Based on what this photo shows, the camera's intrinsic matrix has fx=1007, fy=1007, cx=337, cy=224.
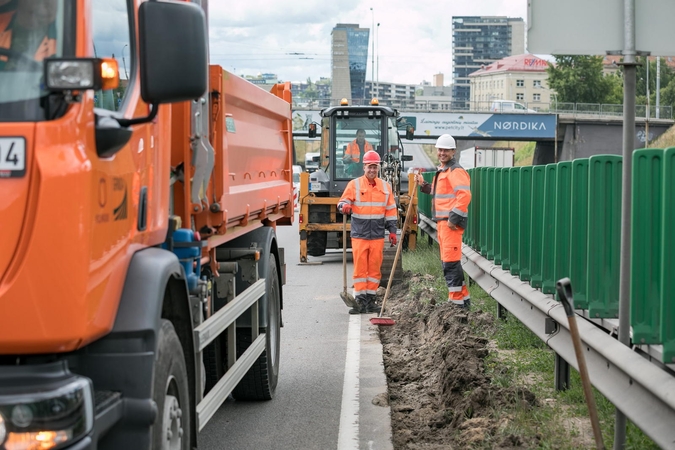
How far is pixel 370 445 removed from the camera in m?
6.13

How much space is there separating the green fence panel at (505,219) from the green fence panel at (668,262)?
489 cm

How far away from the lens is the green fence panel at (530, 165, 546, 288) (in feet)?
26.5

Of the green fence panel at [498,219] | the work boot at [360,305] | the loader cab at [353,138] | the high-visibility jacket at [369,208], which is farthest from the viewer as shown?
the loader cab at [353,138]

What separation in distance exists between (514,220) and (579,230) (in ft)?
9.18

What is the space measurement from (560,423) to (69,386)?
369 centimetres

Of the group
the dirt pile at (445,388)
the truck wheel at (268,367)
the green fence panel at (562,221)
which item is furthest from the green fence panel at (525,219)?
the truck wheel at (268,367)

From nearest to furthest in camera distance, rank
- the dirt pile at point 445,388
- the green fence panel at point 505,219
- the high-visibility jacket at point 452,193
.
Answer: the dirt pile at point 445,388 → the green fence panel at point 505,219 → the high-visibility jacket at point 452,193

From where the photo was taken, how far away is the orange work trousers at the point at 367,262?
39.9ft

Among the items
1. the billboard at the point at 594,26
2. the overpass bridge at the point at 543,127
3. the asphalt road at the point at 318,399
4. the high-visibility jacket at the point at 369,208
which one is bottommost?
the asphalt road at the point at 318,399

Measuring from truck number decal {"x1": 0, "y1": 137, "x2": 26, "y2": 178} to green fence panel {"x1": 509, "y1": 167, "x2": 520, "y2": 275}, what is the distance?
6.47 metres

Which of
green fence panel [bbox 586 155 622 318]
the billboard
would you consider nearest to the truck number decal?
the billboard

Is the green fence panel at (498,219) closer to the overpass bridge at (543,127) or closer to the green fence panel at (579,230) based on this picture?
the green fence panel at (579,230)

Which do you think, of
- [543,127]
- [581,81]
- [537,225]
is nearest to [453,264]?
[537,225]

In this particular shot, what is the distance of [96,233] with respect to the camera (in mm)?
3424
